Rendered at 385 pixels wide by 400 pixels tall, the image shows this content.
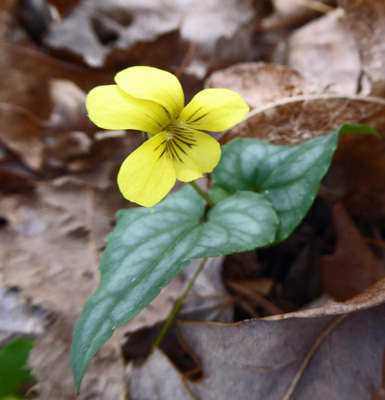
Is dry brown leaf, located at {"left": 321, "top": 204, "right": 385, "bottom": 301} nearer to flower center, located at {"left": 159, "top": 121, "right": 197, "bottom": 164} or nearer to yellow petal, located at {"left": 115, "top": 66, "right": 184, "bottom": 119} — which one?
flower center, located at {"left": 159, "top": 121, "right": 197, "bottom": 164}

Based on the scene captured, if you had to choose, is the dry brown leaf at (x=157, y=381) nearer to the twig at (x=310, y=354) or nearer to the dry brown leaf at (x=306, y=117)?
the twig at (x=310, y=354)

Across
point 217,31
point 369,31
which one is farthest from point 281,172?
point 217,31

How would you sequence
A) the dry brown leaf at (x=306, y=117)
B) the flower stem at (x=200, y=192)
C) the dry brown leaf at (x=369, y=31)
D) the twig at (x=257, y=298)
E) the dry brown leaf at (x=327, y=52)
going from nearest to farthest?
the flower stem at (x=200, y=192) < the twig at (x=257, y=298) < the dry brown leaf at (x=306, y=117) < the dry brown leaf at (x=369, y=31) < the dry brown leaf at (x=327, y=52)

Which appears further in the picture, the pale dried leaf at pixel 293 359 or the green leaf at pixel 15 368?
the green leaf at pixel 15 368

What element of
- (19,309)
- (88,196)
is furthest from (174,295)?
(88,196)

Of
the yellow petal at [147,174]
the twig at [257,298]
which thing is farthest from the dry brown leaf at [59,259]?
the yellow petal at [147,174]

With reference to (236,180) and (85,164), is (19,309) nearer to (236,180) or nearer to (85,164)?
(85,164)

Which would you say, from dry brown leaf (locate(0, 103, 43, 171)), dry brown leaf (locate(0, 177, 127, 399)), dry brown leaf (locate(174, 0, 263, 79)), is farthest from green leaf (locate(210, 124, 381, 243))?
dry brown leaf (locate(0, 103, 43, 171))

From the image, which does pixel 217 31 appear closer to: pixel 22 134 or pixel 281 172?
pixel 22 134
